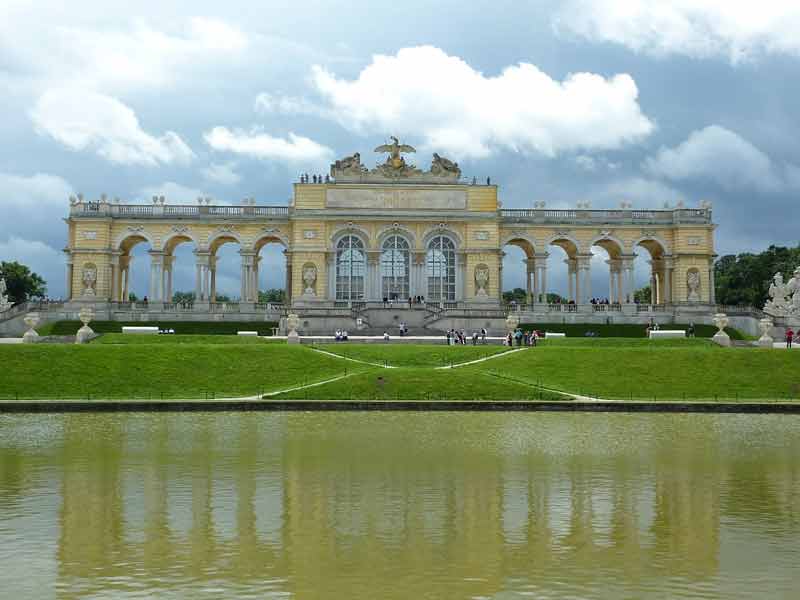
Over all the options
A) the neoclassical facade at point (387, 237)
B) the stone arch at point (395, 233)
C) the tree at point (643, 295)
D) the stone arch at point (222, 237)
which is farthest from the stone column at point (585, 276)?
the tree at point (643, 295)

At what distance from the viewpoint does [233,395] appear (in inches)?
1342

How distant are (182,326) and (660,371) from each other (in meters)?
36.3

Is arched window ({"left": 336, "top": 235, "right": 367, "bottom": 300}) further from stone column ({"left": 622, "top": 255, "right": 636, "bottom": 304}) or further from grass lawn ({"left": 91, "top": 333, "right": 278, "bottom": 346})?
stone column ({"left": 622, "top": 255, "right": 636, "bottom": 304})

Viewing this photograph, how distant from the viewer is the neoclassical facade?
6906 centimetres

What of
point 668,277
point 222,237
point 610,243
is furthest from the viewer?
point 610,243

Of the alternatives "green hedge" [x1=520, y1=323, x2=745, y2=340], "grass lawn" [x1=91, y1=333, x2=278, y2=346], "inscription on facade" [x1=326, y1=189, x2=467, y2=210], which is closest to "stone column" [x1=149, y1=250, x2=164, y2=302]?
"inscription on facade" [x1=326, y1=189, x2=467, y2=210]

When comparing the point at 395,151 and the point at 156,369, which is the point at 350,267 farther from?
the point at 156,369

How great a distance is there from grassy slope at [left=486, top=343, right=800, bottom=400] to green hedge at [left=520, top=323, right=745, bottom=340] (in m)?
19.0

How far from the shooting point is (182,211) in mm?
70875

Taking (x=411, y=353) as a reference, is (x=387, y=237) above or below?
above

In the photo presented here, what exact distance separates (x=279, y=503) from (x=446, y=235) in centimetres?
5697

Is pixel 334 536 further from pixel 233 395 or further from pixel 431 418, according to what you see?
pixel 233 395

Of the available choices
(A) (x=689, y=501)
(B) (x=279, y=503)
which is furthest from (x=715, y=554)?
(B) (x=279, y=503)

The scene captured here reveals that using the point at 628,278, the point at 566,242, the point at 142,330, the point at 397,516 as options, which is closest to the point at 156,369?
the point at 142,330
